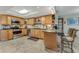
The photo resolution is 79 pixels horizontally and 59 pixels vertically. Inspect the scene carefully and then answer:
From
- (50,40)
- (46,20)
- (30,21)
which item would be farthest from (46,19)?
(50,40)

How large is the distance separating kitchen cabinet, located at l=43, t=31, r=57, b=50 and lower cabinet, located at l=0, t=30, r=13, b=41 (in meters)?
0.70

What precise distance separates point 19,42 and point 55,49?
29.6 inches

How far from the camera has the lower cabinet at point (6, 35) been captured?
1922 mm

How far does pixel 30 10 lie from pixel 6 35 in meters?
0.71

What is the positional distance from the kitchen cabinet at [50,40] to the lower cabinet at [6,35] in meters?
0.70

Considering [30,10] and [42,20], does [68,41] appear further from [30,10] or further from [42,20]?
[30,10]

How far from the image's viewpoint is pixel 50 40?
2035 millimetres

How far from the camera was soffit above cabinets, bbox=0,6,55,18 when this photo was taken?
1.92m

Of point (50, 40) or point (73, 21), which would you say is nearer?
point (73, 21)

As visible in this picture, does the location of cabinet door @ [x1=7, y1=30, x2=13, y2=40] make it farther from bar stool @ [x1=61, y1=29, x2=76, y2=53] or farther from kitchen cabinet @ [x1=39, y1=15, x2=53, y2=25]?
bar stool @ [x1=61, y1=29, x2=76, y2=53]
